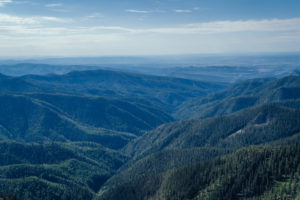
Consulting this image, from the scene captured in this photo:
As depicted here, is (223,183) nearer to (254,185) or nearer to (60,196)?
(254,185)

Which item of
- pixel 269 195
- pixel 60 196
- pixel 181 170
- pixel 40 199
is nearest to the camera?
pixel 269 195

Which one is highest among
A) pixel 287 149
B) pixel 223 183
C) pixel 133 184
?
pixel 287 149

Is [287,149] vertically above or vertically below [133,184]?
above

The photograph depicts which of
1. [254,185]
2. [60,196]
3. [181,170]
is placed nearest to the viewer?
[254,185]

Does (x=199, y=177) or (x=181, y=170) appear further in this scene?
(x=181, y=170)

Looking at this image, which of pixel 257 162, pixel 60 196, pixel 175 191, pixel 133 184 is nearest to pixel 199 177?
pixel 175 191

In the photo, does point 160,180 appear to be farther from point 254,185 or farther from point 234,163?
point 254,185

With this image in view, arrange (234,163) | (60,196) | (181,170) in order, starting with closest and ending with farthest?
1. (234,163)
2. (181,170)
3. (60,196)

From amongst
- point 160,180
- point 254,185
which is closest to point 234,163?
point 254,185

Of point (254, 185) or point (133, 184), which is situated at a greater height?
point (254, 185)
